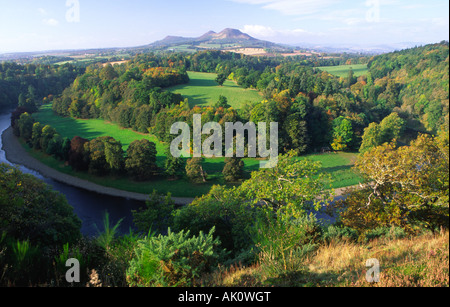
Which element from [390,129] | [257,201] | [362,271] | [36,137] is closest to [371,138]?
[390,129]

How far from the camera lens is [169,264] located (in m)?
5.66

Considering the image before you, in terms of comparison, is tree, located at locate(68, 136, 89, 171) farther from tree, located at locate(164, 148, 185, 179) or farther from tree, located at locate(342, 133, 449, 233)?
tree, located at locate(342, 133, 449, 233)

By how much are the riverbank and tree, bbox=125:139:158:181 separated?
2.87 metres

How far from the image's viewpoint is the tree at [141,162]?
3494 cm

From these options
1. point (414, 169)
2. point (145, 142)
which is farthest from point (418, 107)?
point (414, 169)

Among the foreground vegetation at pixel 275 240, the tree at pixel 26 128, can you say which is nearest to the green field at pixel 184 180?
the tree at pixel 26 128

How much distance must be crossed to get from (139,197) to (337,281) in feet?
99.0

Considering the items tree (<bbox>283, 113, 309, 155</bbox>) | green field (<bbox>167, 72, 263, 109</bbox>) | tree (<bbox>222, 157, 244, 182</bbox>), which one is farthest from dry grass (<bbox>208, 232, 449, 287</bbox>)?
green field (<bbox>167, 72, 263, 109</bbox>)

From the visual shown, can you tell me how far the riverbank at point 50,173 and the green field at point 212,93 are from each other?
98.4 feet

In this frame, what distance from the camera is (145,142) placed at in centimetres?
3619

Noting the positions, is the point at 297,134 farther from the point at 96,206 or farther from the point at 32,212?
the point at 32,212

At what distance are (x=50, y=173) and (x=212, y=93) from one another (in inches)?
1579

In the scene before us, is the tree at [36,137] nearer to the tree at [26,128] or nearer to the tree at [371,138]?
the tree at [26,128]

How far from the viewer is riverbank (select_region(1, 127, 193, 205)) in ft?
109
